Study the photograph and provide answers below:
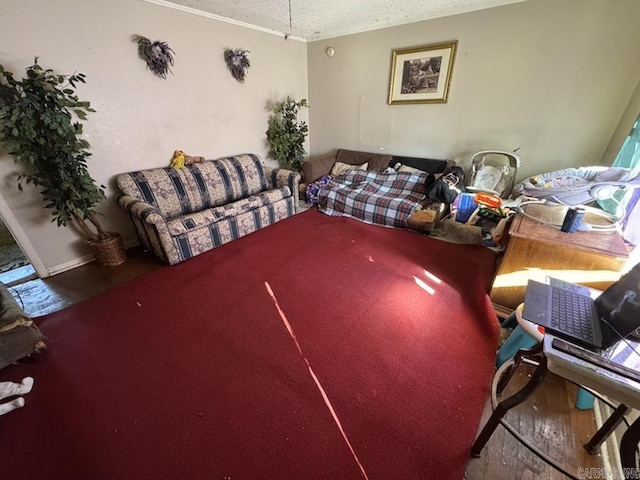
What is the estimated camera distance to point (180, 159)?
290 centimetres

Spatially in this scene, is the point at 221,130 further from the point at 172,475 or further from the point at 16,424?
the point at 172,475

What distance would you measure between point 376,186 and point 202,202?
2149 mm

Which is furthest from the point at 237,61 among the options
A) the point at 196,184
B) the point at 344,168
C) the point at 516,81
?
the point at 516,81

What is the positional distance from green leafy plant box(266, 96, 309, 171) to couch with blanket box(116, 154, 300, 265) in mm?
483

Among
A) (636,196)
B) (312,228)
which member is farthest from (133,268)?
(636,196)

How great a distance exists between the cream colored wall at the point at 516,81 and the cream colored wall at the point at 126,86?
1493 mm

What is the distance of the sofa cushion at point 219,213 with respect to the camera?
2391mm

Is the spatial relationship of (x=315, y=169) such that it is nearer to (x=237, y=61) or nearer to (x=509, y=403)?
(x=237, y=61)

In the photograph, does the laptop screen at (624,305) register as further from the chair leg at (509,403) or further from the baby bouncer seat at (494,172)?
the baby bouncer seat at (494,172)

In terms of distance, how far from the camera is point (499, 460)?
43.4 inches

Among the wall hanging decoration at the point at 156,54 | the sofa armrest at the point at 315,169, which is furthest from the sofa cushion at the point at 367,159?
the wall hanging decoration at the point at 156,54

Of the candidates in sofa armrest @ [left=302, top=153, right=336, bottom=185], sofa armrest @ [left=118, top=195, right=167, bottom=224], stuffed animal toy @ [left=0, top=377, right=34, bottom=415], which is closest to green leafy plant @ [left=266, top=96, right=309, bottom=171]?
sofa armrest @ [left=302, top=153, right=336, bottom=185]

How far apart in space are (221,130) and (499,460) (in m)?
3.77

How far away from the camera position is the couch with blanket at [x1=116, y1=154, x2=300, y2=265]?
2363 millimetres
